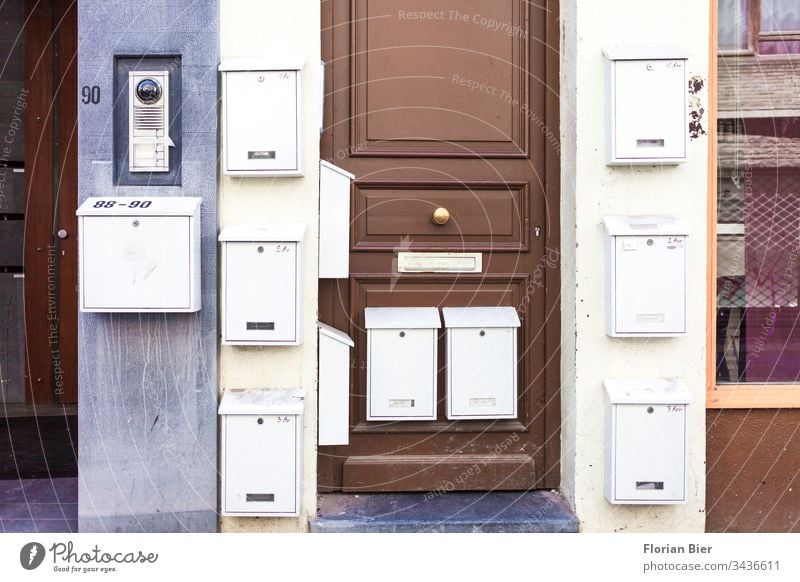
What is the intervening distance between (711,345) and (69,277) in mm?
4198

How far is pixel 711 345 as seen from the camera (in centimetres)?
339

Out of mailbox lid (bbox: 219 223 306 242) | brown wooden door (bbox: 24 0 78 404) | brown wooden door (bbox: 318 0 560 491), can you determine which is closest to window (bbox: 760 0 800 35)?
brown wooden door (bbox: 318 0 560 491)

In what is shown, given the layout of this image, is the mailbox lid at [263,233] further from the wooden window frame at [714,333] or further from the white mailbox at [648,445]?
the wooden window frame at [714,333]

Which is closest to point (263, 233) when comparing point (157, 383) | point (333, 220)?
point (333, 220)

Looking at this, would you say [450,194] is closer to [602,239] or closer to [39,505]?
[602,239]

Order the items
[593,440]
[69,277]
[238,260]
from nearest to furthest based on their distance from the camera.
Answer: [238,260], [593,440], [69,277]

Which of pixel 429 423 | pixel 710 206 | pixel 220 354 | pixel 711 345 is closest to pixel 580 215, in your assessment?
pixel 710 206

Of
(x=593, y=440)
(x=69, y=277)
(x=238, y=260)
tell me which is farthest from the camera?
(x=69, y=277)

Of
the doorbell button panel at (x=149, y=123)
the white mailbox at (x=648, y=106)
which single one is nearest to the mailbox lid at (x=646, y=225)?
the white mailbox at (x=648, y=106)

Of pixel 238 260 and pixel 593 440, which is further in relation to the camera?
pixel 593 440

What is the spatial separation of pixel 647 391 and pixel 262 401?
1.65 m

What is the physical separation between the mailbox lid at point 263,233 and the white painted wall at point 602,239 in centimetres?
123

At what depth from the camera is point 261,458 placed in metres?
3.11

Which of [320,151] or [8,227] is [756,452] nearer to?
[320,151]
